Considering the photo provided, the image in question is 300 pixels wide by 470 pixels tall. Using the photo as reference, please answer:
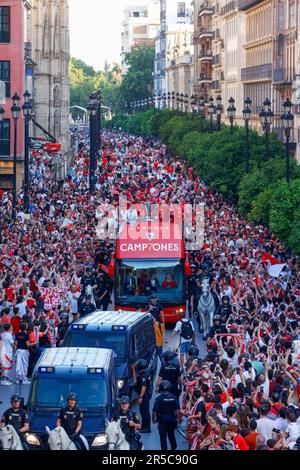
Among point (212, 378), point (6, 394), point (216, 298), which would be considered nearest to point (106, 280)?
point (216, 298)

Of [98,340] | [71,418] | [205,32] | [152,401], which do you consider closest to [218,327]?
[152,401]

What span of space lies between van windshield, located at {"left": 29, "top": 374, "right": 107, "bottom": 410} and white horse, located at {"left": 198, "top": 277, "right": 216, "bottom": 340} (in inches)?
484

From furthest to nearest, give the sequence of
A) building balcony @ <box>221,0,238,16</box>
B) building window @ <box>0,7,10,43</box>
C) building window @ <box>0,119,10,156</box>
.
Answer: building balcony @ <box>221,0,238,16</box> < building window @ <box>0,7,10,43</box> < building window @ <box>0,119,10,156</box>

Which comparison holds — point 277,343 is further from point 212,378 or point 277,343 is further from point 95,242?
point 95,242

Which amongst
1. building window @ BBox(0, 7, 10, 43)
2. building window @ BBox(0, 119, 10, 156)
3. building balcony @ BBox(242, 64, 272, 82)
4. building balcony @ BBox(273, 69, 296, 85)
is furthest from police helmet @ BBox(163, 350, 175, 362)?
building balcony @ BBox(242, 64, 272, 82)

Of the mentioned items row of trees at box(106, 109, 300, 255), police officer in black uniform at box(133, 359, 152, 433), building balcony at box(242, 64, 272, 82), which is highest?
building balcony at box(242, 64, 272, 82)

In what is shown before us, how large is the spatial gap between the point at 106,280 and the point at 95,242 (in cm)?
739

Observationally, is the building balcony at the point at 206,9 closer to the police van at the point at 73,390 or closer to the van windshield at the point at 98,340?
the van windshield at the point at 98,340

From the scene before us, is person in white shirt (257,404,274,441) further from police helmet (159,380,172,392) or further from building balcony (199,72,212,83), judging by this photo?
building balcony (199,72,212,83)

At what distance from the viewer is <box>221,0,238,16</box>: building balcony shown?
115938mm

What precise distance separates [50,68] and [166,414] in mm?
87230

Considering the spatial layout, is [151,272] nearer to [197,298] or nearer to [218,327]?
[197,298]

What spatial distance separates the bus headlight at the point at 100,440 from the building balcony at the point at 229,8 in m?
97.6

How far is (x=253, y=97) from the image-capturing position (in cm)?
10444
